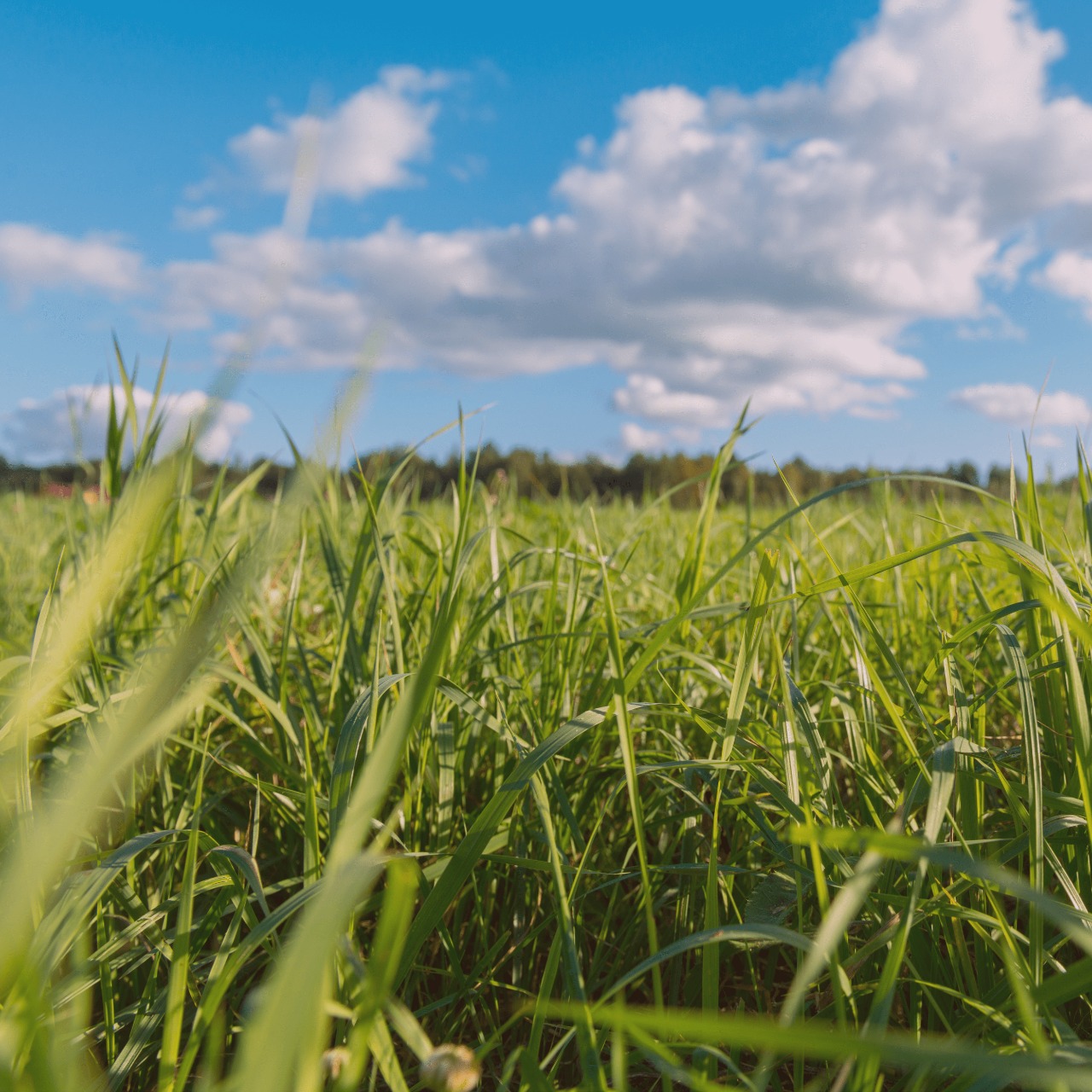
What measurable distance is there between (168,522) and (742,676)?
126 cm

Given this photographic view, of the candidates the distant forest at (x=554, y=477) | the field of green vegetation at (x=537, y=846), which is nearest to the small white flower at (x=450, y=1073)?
the field of green vegetation at (x=537, y=846)

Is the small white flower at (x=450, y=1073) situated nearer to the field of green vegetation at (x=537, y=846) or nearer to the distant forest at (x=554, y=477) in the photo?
the field of green vegetation at (x=537, y=846)

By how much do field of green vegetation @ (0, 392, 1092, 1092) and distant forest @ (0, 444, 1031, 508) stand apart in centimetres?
26

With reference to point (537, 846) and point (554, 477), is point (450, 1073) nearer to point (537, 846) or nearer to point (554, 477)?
point (537, 846)

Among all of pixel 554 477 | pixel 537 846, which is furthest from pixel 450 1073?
pixel 554 477

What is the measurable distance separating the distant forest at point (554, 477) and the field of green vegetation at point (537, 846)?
0.86 ft

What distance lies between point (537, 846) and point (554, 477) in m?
5.79

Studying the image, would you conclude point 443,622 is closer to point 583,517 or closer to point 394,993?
point 394,993

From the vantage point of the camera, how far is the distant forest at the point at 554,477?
192cm

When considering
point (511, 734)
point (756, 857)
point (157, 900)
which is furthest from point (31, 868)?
point (756, 857)

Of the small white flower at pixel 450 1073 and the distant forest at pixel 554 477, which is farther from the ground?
the distant forest at pixel 554 477

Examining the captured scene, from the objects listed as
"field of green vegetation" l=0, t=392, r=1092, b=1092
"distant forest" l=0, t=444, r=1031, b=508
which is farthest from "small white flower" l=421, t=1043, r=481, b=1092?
"distant forest" l=0, t=444, r=1031, b=508

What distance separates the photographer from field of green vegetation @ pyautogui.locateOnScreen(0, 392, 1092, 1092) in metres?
0.40

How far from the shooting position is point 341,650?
3.54ft
